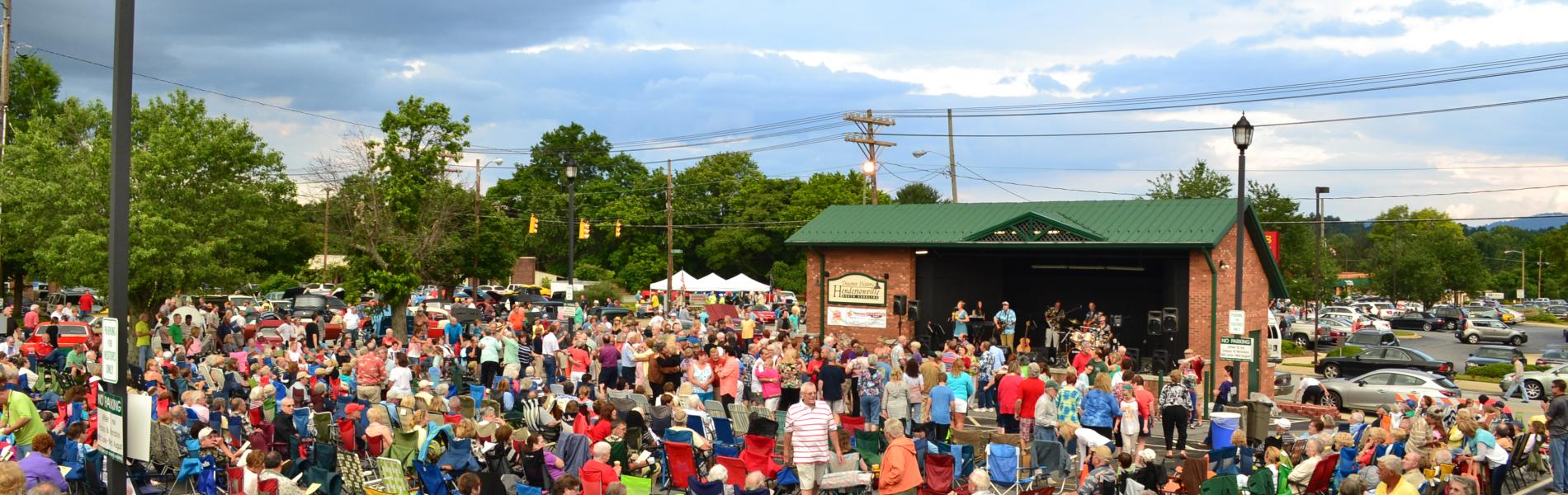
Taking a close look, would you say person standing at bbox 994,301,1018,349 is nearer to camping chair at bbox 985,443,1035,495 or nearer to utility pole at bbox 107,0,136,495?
camping chair at bbox 985,443,1035,495

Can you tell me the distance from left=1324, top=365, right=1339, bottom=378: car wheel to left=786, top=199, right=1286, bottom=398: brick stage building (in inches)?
159

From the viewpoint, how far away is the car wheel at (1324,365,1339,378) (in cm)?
3036

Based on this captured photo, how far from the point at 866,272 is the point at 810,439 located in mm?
17562

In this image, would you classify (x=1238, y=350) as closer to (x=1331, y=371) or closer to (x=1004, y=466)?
(x=1004, y=466)

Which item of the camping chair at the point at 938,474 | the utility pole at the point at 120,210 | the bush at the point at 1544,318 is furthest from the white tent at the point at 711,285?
the bush at the point at 1544,318

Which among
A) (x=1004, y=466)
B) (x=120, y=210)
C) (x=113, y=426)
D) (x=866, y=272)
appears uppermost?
(x=120, y=210)

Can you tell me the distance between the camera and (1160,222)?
25.0 meters

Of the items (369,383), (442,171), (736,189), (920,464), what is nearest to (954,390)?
(920,464)

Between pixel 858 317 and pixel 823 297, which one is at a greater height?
pixel 823 297

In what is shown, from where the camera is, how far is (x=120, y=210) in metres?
7.74

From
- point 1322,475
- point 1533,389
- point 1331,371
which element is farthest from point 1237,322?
point 1533,389

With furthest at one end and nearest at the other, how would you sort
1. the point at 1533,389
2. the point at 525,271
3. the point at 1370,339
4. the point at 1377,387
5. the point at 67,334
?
the point at 525,271 < the point at 1370,339 < the point at 1533,389 < the point at 67,334 < the point at 1377,387

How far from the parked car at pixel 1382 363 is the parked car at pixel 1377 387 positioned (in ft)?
18.1

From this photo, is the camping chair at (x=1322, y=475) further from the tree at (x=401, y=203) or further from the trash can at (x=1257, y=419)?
the tree at (x=401, y=203)
